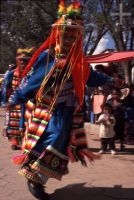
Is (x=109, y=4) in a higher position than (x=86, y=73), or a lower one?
higher

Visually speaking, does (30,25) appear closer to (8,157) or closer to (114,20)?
(114,20)

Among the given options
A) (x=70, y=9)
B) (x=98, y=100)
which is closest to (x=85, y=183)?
(x=70, y=9)

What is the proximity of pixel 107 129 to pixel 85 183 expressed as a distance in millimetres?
2825

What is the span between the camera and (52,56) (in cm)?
566

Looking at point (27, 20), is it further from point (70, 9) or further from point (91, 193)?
point (91, 193)

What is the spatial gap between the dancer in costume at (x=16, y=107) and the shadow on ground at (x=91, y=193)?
247 centimetres

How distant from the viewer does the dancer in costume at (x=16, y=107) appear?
8.57 metres

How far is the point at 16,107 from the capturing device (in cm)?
888

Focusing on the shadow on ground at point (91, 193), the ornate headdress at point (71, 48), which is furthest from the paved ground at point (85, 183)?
the ornate headdress at point (71, 48)

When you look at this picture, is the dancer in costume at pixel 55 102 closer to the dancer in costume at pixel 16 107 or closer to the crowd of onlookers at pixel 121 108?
the dancer in costume at pixel 16 107

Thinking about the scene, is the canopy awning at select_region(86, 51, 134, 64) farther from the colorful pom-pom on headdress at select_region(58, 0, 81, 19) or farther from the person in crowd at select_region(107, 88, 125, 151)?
the colorful pom-pom on headdress at select_region(58, 0, 81, 19)

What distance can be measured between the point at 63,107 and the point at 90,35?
2538cm

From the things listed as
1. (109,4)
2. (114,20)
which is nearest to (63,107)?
(114,20)

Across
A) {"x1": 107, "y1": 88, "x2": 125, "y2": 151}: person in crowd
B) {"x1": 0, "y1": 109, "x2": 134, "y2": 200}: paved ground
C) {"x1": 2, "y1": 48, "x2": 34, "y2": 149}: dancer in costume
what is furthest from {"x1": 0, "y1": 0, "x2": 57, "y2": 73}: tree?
{"x1": 0, "y1": 109, "x2": 134, "y2": 200}: paved ground
